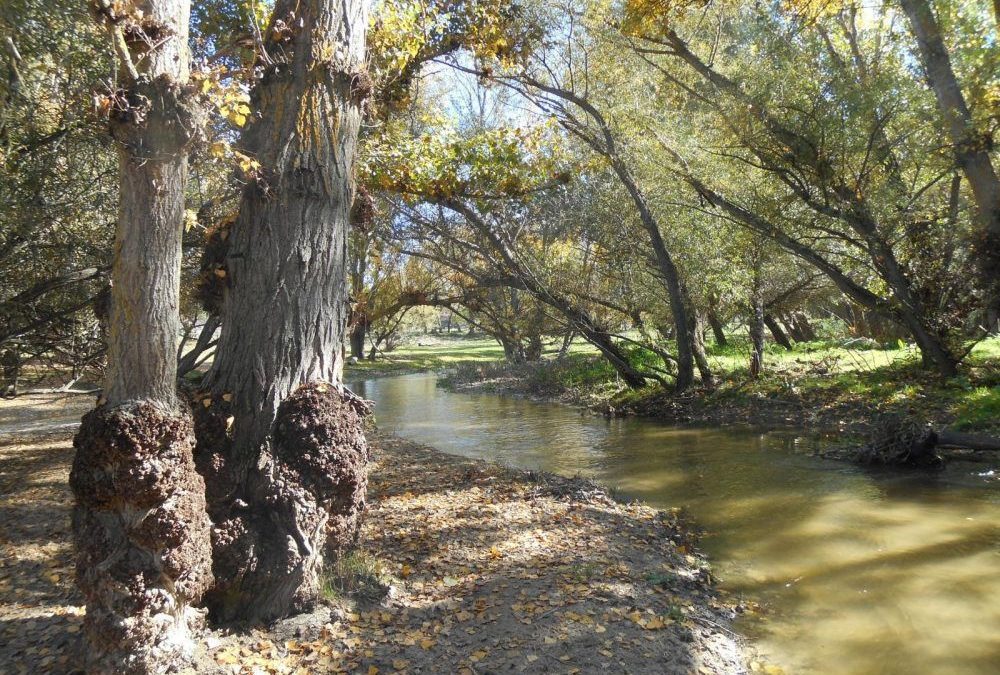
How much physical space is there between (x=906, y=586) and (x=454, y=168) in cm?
916

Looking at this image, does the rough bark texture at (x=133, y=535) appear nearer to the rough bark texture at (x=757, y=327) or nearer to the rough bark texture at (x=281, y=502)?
the rough bark texture at (x=281, y=502)

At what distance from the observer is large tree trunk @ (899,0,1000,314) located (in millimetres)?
12203

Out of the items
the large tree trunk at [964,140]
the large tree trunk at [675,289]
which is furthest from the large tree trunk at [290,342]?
the large tree trunk at [964,140]

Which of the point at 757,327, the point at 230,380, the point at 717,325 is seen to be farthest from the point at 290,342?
the point at 717,325

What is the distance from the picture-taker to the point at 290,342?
15.8 ft

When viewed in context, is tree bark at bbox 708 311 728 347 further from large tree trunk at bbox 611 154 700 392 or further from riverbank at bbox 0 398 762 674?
riverbank at bbox 0 398 762 674

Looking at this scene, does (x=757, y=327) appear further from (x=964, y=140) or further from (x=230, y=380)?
(x=230, y=380)

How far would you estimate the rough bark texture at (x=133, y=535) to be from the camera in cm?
367

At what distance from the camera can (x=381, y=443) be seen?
1252cm

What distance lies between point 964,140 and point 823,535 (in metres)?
9.18

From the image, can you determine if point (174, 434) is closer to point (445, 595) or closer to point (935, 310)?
point (445, 595)

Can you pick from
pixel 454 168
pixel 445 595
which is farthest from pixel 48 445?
pixel 445 595

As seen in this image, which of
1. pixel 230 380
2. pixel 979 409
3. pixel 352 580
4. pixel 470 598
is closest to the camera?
pixel 230 380

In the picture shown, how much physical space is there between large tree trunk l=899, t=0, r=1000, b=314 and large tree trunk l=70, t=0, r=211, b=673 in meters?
13.5
